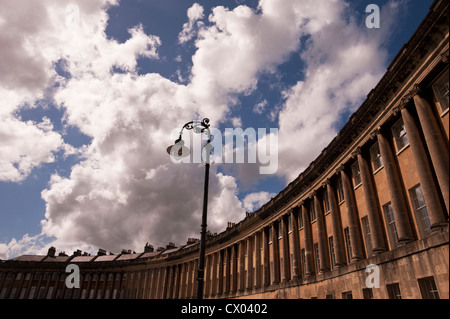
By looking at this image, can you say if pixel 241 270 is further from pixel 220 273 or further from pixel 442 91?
pixel 442 91

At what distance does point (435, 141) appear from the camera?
12.6 meters

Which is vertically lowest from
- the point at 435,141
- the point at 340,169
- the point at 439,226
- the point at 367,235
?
the point at 439,226

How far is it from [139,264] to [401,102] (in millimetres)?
62712

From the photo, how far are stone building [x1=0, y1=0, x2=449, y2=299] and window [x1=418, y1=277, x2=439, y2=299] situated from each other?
0.04 m

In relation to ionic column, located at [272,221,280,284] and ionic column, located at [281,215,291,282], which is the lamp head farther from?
ionic column, located at [272,221,280,284]

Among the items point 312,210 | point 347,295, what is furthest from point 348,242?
point 312,210

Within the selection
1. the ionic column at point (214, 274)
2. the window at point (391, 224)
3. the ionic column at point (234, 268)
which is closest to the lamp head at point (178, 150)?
the window at point (391, 224)

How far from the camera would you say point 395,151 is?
16.1 m

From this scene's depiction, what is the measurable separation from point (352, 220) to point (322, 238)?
13.8 feet

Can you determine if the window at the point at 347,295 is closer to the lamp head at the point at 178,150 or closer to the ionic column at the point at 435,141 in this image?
the ionic column at the point at 435,141

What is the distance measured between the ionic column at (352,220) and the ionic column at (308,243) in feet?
19.9
